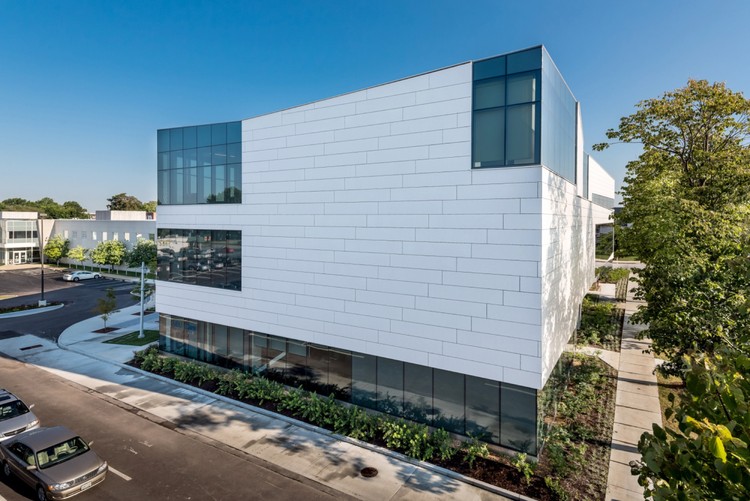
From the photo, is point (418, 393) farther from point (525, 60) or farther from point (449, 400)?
point (525, 60)

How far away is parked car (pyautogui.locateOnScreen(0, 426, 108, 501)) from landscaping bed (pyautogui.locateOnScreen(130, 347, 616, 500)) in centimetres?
598

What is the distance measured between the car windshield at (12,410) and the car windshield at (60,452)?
171 inches

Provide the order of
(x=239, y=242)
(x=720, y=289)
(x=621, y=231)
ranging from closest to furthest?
(x=720, y=289), (x=239, y=242), (x=621, y=231)

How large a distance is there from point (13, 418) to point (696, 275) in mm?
22707

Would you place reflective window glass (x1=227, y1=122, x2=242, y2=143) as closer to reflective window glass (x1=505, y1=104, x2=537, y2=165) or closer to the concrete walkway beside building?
reflective window glass (x1=505, y1=104, x2=537, y2=165)

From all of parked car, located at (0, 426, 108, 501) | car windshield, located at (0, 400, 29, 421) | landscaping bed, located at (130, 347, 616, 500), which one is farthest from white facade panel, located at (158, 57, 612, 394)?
car windshield, located at (0, 400, 29, 421)

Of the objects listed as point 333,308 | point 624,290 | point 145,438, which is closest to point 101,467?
point 145,438

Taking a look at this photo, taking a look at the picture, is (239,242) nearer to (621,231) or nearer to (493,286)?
(493,286)

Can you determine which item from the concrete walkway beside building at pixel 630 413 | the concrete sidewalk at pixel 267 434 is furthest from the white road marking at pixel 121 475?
the concrete walkway beside building at pixel 630 413

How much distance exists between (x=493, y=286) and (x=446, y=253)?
1.77 meters

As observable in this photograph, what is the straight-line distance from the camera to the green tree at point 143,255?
164 ft

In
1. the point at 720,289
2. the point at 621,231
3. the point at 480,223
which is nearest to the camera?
the point at 720,289

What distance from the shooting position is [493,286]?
1210 cm

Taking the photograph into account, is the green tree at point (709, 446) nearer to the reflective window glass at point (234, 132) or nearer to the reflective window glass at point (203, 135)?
the reflective window glass at point (234, 132)
